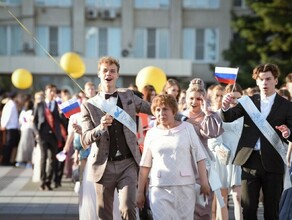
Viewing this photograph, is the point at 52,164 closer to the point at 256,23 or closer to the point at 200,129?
the point at 200,129

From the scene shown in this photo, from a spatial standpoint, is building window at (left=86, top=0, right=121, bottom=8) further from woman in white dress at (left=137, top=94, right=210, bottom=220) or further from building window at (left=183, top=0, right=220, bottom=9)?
woman in white dress at (left=137, top=94, right=210, bottom=220)

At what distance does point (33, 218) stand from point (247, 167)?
4.28 m

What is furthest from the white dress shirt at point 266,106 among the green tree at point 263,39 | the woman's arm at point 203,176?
the green tree at point 263,39

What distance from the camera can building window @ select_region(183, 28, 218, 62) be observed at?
4266 cm

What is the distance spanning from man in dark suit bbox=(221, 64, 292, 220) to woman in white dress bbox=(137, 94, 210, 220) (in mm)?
806

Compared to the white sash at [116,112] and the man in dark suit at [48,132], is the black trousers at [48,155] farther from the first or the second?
the white sash at [116,112]

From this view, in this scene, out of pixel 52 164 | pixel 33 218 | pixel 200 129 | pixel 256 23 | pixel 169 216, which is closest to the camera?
pixel 169 216

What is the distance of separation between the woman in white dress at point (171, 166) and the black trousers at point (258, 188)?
0.87 metres

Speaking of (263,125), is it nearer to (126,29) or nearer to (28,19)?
(126,29)

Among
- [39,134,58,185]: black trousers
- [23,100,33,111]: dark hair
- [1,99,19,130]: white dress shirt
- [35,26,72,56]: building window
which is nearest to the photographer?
[39,134,58,185]: black trousers

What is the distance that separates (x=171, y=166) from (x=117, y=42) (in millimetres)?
35940

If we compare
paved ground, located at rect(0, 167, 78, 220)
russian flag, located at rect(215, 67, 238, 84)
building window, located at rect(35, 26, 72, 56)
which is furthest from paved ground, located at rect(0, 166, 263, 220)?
building window, located at rect(35, 26, 72, 56)

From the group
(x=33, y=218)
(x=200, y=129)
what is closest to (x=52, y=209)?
(x=33, y=218)

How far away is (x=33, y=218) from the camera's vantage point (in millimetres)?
10961
